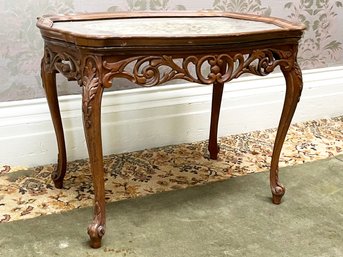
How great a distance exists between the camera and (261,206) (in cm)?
150

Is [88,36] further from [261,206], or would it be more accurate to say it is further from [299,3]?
[299,3]

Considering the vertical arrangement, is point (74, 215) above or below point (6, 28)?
below

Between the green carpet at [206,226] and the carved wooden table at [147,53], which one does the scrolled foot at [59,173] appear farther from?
the green carpet at [206,226]

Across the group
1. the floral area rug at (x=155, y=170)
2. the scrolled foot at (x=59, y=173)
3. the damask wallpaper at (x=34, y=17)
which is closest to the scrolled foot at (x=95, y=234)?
the floral area rug at (x=155, y=170)

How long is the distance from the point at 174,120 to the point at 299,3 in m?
0.74

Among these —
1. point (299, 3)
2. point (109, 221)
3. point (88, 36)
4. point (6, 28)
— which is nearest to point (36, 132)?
point (6, 28)

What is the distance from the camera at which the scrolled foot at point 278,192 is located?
1502 millimetres

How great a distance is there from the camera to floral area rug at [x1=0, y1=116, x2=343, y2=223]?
4.92 feet

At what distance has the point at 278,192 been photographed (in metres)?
1.50

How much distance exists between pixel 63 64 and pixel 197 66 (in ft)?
1.17

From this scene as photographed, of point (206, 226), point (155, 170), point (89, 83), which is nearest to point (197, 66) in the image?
point (89, 83)

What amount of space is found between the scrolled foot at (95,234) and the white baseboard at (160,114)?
58 cm

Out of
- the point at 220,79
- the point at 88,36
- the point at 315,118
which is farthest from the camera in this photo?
the point at 315,118

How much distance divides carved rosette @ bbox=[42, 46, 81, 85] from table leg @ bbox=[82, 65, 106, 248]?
8 centimetres
